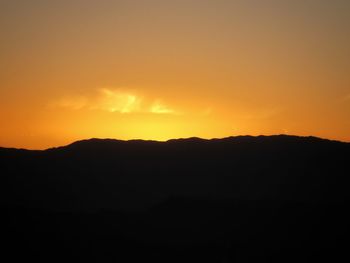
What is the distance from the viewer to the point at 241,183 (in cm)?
5941

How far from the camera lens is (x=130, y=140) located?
239 ft

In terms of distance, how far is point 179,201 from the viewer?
40.2 m

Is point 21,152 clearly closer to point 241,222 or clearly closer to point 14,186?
point 14,186

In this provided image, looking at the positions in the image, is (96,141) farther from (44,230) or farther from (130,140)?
(44,230)

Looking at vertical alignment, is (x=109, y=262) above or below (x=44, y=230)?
below

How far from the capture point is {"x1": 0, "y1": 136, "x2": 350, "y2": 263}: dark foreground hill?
2939 cm

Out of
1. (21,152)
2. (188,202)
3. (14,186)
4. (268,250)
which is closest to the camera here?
(268,250)

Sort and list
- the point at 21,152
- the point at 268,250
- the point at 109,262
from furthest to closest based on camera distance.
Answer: the point at 21,152 < the point at 268,250 < the point at 109,262

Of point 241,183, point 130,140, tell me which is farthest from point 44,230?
point 130,140

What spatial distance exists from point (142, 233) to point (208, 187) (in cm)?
2618

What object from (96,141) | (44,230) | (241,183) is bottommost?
(44,230)

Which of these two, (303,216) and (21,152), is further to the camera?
(21,152)

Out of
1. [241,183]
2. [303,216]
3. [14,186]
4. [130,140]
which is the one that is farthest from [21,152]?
[303,216]

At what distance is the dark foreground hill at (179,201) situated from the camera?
→ 29.4 metres
